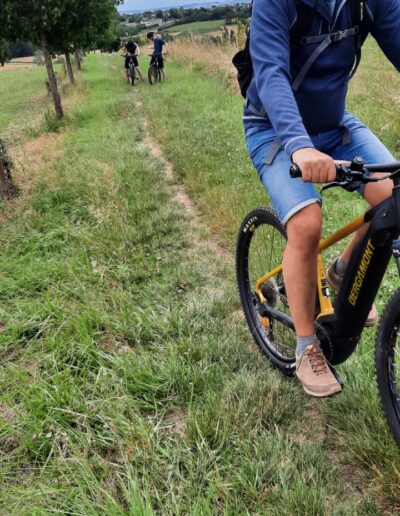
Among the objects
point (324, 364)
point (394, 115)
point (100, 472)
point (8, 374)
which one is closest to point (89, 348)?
point (8, 374)

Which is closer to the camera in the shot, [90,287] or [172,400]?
[172,400]

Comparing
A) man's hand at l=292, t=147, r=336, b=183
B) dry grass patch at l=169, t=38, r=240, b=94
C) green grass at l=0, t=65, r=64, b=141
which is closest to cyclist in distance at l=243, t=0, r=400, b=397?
man's hand at l=292, t=147, r=336, b=183

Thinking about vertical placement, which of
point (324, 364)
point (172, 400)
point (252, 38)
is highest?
point (252, 38)

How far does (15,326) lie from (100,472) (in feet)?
5.03

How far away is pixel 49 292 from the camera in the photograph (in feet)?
11.9

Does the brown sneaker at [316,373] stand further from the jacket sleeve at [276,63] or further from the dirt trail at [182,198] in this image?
the dirt trail at [182,198]

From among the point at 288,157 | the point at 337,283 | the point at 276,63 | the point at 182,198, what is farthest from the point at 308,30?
the point at 182,198

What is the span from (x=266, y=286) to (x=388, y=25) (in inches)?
61.0

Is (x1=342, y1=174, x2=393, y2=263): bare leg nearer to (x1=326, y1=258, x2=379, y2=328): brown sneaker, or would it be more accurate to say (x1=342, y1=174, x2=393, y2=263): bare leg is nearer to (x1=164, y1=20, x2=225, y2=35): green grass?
(x1=326, y1=258, x2=379, y2=328): brown sneaker

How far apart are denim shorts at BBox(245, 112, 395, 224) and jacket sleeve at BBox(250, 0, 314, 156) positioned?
25cm

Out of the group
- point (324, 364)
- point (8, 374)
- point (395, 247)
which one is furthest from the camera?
point (8, 374)

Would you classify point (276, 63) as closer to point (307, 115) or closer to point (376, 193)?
point (307, 115)

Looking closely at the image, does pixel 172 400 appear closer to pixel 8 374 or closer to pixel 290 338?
pixel 290 338

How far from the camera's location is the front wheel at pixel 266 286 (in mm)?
2711
